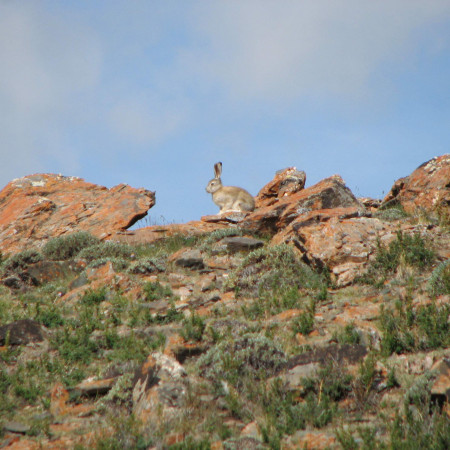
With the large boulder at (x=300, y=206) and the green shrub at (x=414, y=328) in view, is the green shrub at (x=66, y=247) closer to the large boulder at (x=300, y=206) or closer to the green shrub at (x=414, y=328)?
the large boulder at (x=300, y=206)

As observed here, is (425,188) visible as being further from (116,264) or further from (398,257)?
(116,264)

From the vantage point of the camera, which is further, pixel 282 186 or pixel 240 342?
pixel 282 186

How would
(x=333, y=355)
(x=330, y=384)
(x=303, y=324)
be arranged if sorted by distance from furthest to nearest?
(x=303, y=324), (x=333, y=355), (x=330, y=384)

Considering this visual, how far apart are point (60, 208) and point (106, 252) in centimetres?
632

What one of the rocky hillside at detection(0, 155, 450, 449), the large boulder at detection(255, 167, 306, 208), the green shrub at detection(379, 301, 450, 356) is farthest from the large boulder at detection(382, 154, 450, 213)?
the green shrub at detection(379, 301, 450, 356)

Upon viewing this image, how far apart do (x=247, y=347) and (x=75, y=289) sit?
5586 millimetres

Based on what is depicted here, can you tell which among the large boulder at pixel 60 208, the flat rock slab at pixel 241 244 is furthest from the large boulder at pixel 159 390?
the large boulder at pixel 60 208

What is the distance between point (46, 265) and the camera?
45.0 ft

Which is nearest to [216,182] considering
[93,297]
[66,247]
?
[66,247]

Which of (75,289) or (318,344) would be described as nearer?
(318,344)

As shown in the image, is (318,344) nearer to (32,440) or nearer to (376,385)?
(376,385)

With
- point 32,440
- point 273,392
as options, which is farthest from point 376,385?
point 32,440

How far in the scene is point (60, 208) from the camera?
2027 centimetres

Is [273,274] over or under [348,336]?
over
